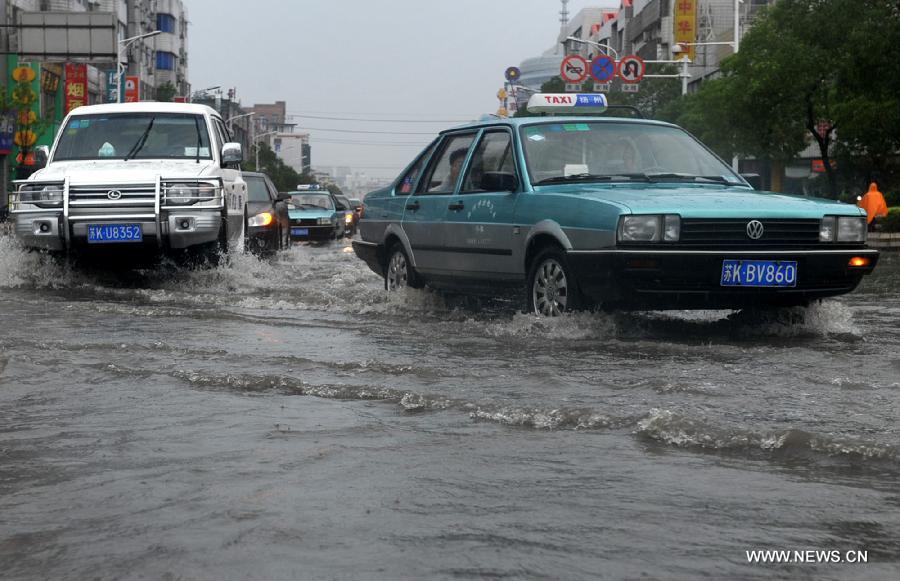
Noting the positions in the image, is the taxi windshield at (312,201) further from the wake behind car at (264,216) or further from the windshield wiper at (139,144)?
the windshield wiper at (139,144)

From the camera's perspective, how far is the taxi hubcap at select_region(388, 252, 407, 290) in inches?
420

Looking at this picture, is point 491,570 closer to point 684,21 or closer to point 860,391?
point 860,391

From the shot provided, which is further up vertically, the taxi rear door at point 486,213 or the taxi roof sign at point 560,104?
the taxi roof sign at point 560,104

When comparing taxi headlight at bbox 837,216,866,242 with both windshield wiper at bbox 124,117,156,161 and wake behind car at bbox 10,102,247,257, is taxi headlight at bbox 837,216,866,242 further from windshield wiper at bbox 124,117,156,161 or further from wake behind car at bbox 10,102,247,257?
windshield wiper at bbox 124,117,156,161

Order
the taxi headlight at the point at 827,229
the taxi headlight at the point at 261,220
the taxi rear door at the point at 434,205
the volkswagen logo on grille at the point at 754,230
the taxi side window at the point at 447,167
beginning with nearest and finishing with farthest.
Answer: the volkswagen logo on grille at the point at 754,230 < the taxi headlight at the point at 827,229 < the taxi rear door at the point at 434,205 < the taxi side window at the point at 447,167 < the taxi headlight at the point at 261,220

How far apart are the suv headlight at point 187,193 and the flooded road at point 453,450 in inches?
156

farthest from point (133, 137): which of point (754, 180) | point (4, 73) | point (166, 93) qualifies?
point (166, 93)

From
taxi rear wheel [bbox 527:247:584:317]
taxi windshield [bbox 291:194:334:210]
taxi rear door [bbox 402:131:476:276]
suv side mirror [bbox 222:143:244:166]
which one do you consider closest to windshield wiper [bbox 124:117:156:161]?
suv side mirror [bbox 222:143:244:166]

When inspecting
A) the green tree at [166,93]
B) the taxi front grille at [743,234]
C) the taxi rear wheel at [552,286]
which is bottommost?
the taxi rear wheel at [552,286]

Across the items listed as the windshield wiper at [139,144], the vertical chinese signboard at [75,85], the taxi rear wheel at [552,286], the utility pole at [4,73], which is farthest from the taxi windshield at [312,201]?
the vertical chinese signboard at [75,85]

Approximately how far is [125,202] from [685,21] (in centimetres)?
7120

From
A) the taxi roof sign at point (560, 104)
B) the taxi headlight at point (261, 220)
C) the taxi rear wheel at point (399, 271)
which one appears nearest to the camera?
the taxi rear wheel at point (399, 271)

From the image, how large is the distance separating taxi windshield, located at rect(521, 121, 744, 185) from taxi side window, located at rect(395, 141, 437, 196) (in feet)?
4.90

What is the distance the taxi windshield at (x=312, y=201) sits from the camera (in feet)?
113
